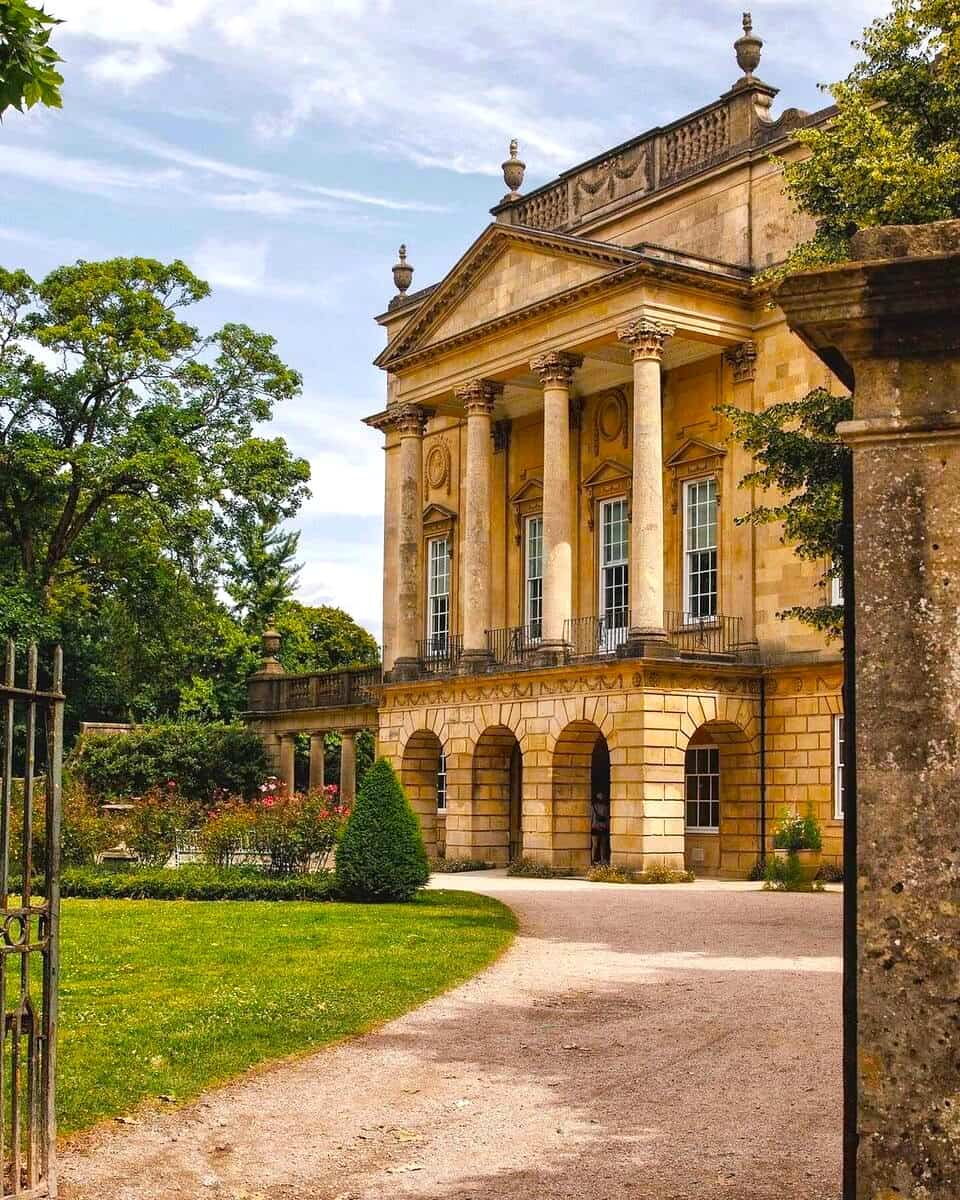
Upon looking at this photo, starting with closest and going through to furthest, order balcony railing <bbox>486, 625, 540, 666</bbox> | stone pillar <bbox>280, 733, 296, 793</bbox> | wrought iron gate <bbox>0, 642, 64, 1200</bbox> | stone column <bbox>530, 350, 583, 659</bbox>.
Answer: wrought iron gate <bbox>0, 642, 64, 1200</bbox>
stone column <bbox>530, 350, 583, 659</bbox>
balcony railing <bbox>486, 625, 540, 666</bbox>
stone pillar <bbox>280, 733, 296, 793</bbox>

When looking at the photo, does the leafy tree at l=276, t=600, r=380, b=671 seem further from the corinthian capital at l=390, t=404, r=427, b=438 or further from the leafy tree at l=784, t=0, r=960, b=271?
the leafy tree at l=784, t=0, r=960, b=271

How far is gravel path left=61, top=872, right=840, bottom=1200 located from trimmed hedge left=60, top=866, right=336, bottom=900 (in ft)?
29.1

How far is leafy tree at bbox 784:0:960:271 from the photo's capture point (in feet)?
53.6

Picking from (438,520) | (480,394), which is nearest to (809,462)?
(480,394)

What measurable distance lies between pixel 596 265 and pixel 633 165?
476 cm

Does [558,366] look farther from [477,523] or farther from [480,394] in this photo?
[477,523]

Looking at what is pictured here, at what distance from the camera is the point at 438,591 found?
4038 cm

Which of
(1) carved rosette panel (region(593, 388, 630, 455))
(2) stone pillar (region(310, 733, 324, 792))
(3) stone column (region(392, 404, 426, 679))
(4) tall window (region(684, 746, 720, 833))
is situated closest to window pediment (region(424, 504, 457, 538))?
(3) stone column (region(392, 404, 426, 679))

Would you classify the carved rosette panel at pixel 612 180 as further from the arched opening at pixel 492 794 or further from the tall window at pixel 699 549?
the arched opening at pixel 492 794

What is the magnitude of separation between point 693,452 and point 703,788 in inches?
287

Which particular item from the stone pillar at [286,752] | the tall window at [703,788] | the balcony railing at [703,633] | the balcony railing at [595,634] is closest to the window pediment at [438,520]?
the balcony railing at [595,634]

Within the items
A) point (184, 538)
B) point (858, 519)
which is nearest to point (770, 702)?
point (184, 538)

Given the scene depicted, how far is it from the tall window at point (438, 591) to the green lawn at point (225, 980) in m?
18.3

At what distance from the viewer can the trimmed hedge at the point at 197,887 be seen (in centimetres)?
2342
